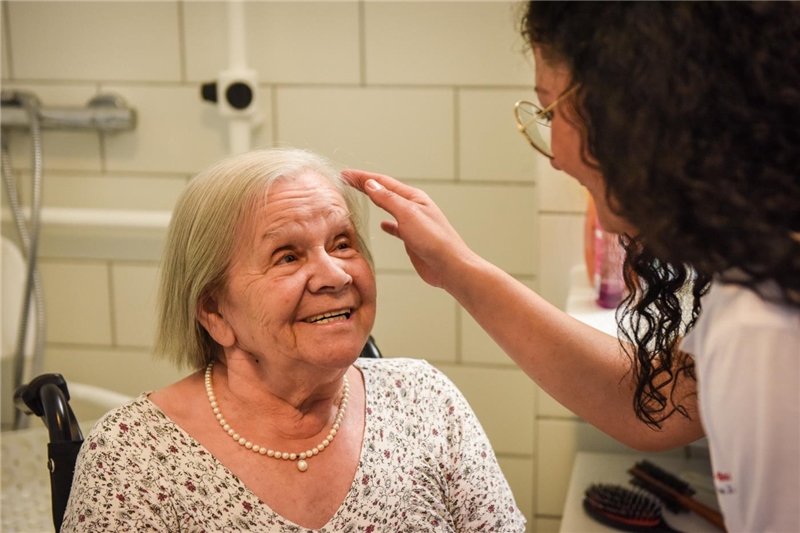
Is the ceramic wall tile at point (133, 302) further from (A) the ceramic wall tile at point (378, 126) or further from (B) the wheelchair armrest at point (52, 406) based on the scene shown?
(B) the wheelchair armrest at point (52, 406)

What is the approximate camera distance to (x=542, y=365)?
1.30m

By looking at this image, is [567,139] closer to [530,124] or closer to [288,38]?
[530,124]

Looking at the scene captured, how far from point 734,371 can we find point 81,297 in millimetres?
1923

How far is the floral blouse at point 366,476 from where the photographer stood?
48.8 inches

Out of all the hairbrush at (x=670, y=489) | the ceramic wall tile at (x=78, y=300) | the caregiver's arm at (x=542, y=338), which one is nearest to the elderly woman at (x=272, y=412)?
the caregiver's arm at (x=542, y=338)

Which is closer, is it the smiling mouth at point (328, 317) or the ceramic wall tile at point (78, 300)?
the smiling mouth at point (328, 317)

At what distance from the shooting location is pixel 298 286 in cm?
129

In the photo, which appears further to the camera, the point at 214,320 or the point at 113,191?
the point at 113,191

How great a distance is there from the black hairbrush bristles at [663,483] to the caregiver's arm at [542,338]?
53cm

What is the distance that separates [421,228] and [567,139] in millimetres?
366

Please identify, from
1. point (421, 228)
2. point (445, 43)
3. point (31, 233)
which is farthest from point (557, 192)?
point (31, 233)

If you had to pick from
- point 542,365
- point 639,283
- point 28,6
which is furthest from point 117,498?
point 28,6

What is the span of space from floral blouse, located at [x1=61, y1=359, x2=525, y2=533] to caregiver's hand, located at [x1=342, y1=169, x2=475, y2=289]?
216 mm

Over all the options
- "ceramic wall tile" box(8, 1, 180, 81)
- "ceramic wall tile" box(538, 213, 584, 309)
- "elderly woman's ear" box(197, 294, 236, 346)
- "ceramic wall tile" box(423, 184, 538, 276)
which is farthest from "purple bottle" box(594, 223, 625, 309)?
"ceramic wall tile" box(8, 1, 180, 81)
